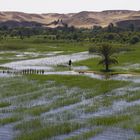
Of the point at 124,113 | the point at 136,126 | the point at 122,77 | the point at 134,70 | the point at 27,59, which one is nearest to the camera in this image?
the point at 136,126

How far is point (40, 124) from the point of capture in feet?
86.0

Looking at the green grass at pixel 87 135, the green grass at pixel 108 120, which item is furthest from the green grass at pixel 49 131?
the green grass at pixel 108 120

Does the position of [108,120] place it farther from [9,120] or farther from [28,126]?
[9,120]

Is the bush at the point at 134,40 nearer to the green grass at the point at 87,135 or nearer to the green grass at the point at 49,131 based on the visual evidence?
the green grass at the point at 49,131

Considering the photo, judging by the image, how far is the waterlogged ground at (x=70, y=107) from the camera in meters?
24.3

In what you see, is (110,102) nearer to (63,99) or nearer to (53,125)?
(63,99)

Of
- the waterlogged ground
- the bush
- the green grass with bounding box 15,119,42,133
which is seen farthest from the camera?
the bush

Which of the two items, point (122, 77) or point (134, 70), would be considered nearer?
point (122, 77)

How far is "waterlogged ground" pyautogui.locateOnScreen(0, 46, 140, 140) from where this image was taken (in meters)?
24.3

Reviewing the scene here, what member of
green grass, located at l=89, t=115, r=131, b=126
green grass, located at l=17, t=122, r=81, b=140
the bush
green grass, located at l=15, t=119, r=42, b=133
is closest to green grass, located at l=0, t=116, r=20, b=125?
green grass, located at l=15, t=119, r=42, b=133

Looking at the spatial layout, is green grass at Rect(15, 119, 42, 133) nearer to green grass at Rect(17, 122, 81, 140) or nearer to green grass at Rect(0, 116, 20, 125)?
green grass at Rect(17, 122, 81, 140)

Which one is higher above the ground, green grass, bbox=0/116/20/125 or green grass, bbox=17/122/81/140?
green grass, bbox=17/122/81/140

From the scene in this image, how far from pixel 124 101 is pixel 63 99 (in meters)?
4.96

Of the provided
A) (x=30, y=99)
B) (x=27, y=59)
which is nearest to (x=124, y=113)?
(x=30, y=99)
